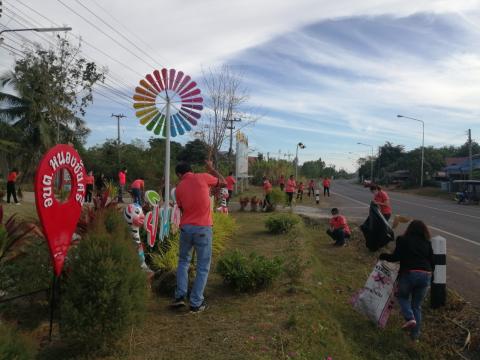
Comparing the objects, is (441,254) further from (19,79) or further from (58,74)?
(19,79)

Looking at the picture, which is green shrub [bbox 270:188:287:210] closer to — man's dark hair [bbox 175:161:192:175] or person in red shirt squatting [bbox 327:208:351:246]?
person in red shirt squatting [bbox 327:208:351:246]

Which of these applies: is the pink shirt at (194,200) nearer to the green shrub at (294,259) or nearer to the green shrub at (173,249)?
the green shrub at (173,249)

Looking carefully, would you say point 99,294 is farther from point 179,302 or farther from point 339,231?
point 339,231

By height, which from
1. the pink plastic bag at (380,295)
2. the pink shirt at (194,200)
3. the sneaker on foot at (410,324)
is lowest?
the sneaker on foot at (410,324)

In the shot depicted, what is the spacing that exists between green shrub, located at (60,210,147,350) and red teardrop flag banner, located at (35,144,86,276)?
1.04ft

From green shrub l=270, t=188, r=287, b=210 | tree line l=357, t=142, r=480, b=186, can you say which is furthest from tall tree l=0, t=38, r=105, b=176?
tree line l=357, t=142, r=480, b=186

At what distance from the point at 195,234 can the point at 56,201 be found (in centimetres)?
149

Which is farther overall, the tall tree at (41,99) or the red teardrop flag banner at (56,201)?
the tall tree at (41,99)

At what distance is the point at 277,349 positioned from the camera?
11.8 feet

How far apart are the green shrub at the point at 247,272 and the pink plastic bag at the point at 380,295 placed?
3.68 feet

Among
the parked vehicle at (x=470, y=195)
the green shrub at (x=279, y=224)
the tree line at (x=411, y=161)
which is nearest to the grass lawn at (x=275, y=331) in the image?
the green shrub at (x=279, y=224)

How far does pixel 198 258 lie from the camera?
15.1ft

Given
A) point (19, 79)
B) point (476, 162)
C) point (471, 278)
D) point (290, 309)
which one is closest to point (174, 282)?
point (290, 309)

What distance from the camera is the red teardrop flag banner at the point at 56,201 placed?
11.1ft
